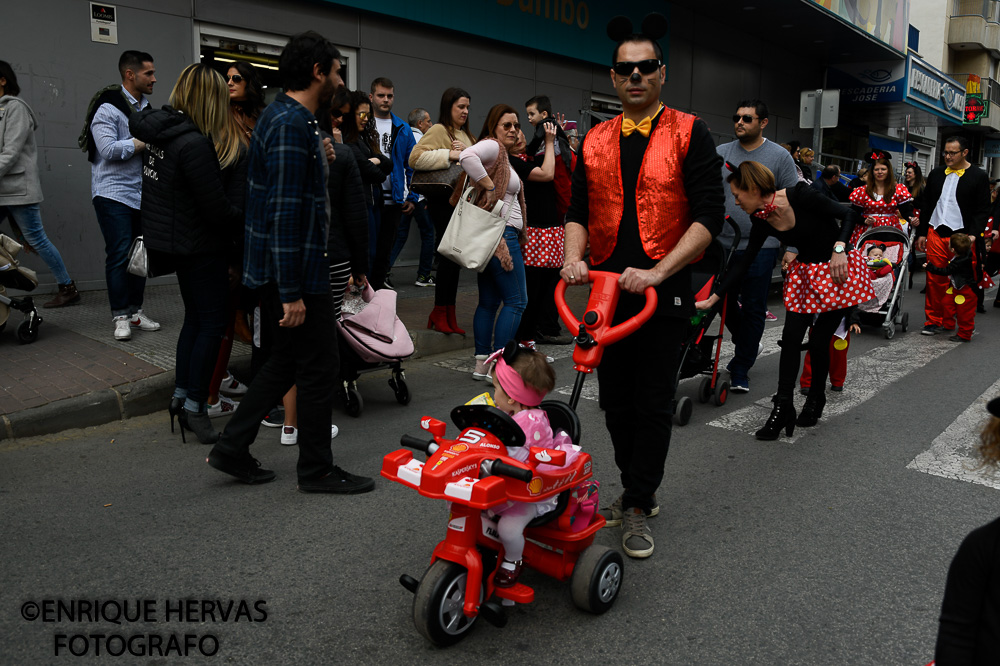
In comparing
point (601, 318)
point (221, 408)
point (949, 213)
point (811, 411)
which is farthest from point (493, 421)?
point (949, 213)

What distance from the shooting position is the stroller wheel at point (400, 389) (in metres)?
5.65

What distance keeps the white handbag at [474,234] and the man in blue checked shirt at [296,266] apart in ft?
6.84

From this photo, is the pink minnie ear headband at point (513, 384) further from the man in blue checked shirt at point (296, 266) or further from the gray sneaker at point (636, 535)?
the man in blue checked shirt at point (296, 266)

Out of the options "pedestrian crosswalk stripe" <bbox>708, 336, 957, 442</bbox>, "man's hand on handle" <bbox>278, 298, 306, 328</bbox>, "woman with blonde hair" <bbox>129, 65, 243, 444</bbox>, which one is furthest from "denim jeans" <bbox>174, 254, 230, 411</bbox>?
"pedestrian crosswalk stripe" <bbox>708, 336, 957, 442</bbox>

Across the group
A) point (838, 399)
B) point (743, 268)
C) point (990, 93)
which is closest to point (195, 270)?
point (743, 268)

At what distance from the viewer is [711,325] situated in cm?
618

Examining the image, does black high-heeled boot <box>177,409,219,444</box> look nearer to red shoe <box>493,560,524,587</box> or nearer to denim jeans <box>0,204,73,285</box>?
red shoe <box>493,560,524,587</box>

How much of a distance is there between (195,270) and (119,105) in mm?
2636

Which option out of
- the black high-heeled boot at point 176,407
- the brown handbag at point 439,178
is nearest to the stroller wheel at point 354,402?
the black high-heeled boot at point 176,407

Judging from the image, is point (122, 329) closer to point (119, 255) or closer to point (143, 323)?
point (143, 323)

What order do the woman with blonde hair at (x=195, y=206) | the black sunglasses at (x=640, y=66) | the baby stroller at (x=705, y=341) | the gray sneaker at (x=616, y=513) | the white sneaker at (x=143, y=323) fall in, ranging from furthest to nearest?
the white sneaker at (x=143, y=323) < the baby stroller at (x=705, y=341) < the woman with blonde hair at (x=195, y=206) < the gray sneaker at (x=616, y=513) < the black sunglasses at (x=640, y=66)

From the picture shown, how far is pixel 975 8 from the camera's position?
3838 cm

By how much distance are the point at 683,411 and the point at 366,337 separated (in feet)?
7.14

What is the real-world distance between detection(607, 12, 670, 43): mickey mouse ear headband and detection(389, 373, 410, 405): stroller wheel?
2.93m
